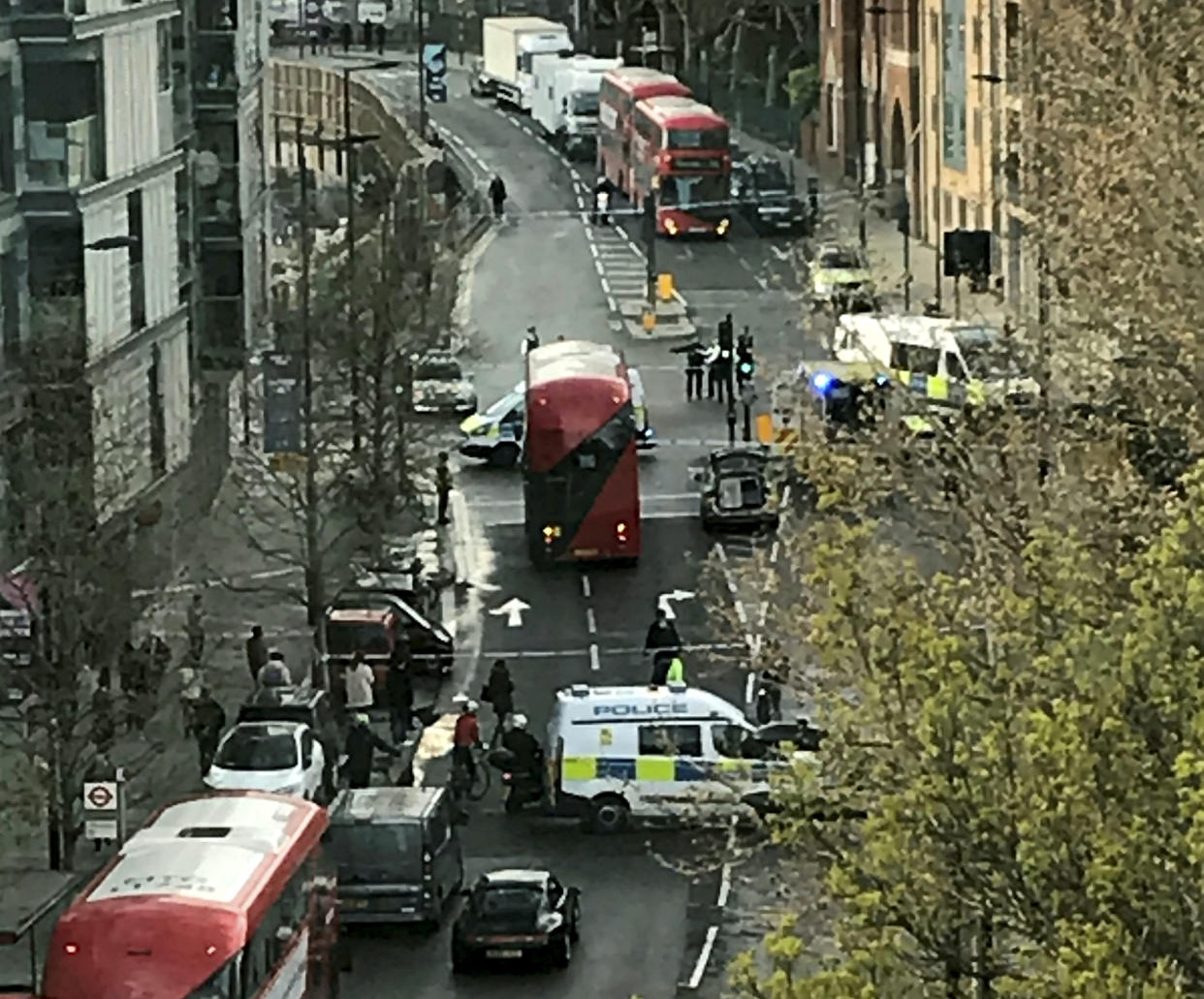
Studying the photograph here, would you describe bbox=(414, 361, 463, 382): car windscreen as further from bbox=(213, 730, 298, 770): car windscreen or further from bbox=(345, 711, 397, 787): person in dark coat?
bbox=(213, 730, 298, 770): car windscreen

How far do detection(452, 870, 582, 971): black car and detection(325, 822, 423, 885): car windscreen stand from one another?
953mm

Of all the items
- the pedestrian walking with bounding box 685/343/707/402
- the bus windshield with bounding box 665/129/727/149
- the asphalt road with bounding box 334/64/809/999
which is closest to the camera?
the asphalt road with bounding box 334/64/809/999

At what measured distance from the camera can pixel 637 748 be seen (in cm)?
3434

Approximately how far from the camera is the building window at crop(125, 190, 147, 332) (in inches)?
2037

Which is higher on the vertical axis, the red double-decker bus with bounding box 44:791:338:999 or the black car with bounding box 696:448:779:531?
the red double-decker bus with bounding box 44:791:338:999

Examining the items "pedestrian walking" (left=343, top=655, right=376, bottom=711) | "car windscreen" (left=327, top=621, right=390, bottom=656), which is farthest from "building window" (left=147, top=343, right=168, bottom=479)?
"pedestrian walking" (left=343, top=655, right=376, bottom=711)

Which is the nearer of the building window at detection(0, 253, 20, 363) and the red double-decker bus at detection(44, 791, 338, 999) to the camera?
the red double-decker bus at detection(44, 791, 338, 999)

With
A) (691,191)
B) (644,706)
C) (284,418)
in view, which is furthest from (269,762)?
(691,191)

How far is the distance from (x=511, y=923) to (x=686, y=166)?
2236 inches

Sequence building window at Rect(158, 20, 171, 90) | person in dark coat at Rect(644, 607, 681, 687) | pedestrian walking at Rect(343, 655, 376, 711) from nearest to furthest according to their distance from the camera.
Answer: pedestrian walking at Rect(343, 655, 376, 711), person in dark coat at Rect(644, 607, 681, 687), building window at Rect(158, 20, 171, 90)

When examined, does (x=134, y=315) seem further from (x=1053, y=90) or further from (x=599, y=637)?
(x=1053, y=90)

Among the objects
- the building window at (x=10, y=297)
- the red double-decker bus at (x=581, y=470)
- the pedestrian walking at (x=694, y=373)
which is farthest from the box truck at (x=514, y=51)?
the building window at (x=10, y=297)

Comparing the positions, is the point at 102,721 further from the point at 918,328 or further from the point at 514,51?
the point at 514,51

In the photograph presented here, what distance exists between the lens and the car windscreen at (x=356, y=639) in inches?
1619
